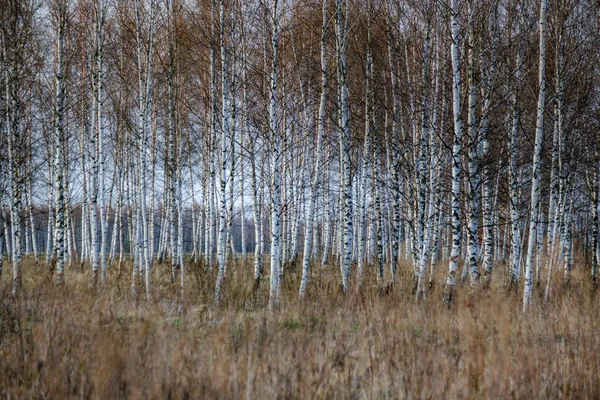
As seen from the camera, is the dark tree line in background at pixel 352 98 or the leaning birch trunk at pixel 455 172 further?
the dark tree line in background at pixel 352 98

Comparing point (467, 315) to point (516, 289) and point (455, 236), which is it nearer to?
point (455, 236)

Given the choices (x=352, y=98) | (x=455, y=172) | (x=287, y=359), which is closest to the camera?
(x=287, y=359)

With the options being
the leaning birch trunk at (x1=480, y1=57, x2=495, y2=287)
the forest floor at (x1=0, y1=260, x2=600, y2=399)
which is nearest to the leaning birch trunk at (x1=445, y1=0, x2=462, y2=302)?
the leaning birch trunk at (x1=480, y1=57, x2=495, y2=287)

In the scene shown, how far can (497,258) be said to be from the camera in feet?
71.8

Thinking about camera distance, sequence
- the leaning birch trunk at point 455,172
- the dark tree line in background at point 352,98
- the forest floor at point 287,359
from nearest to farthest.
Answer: the forest floor at point 287,359, the leaning birch trunk at point 455,172, the dark tree line in background at point 352,98

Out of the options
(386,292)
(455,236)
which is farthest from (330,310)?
(455,236)

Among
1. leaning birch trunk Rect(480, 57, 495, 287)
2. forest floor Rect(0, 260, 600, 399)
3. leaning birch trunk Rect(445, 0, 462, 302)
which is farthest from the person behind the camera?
leaning birch trunk Rect(480, 57, 495, 287)

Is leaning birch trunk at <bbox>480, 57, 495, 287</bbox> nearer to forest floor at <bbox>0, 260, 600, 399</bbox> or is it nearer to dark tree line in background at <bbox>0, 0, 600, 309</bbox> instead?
dark tree line in background at <bbox>0, 0, 600, 309</bbox>

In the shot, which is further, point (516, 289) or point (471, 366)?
point (516, 289)

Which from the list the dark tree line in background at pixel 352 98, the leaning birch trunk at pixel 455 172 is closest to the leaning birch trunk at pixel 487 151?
the dark tree line in background at pixel 352 98

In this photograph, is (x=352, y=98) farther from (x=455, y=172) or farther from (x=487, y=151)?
(x=455, y=172)

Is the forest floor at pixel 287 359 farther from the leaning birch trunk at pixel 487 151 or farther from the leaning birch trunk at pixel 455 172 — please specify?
the leaning birch trunk at pixel 487 151

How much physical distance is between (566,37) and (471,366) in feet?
34.0

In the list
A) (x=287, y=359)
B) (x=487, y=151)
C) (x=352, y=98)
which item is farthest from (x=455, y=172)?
(x=352, y=98)
